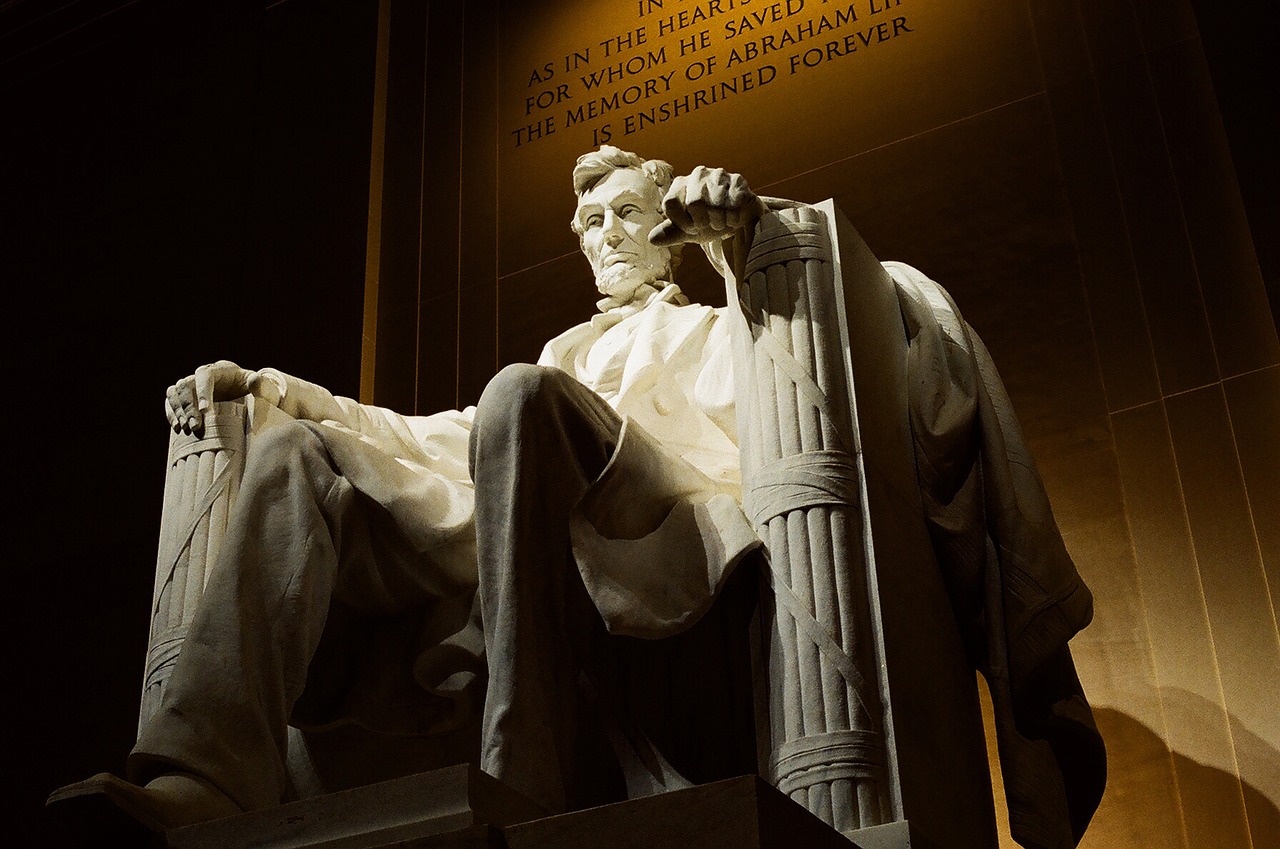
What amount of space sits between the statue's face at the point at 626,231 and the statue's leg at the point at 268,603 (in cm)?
112

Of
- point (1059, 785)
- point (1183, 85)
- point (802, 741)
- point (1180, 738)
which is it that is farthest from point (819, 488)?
point (1183, 85)

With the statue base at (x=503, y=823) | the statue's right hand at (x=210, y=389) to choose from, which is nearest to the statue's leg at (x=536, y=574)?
the statue base at (x=503, y=823)

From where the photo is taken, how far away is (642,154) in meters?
5.02

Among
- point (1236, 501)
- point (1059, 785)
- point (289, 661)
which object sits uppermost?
point (1236, 501)

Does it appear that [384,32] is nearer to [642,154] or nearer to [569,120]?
[569,120]

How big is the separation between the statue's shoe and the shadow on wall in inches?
79.7

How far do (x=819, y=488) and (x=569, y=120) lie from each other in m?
2.88

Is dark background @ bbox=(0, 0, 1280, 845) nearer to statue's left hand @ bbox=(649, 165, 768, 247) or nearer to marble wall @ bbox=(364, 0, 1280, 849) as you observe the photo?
marble wall @ bbox=(364, 0, 1280, 849)

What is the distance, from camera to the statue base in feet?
6.35

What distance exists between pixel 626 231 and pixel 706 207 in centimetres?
104

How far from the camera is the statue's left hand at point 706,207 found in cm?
283

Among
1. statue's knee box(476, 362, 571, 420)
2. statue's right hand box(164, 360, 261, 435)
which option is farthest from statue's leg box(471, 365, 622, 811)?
statue's right hand box(164, 360, 261, 435)

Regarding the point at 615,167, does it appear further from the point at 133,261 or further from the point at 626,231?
the point at 133,261

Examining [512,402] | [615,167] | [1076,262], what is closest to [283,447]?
[512,402]
